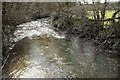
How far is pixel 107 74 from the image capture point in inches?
332

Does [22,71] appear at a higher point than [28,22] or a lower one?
higher

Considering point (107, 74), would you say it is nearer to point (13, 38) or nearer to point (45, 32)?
point (13, 38)

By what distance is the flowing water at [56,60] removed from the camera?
329 inches

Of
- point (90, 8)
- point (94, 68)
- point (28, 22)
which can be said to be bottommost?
point (28, 22)

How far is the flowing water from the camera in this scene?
8352 millimetres

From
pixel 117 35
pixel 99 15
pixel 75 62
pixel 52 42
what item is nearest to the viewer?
pixel 75 62

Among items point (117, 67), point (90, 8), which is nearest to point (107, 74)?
point (117, 67)

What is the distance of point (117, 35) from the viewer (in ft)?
37.4

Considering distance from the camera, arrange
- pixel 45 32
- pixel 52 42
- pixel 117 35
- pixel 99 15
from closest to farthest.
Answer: pixel 117 35
pixel 52 42
pixel 99 15
pixel 45 32

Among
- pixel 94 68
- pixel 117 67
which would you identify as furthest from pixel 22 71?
pixel 117 67

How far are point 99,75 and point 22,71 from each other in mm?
3075

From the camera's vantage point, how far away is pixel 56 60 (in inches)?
384

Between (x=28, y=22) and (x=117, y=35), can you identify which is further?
(x=28, y=22)

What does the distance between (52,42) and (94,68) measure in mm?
4442
